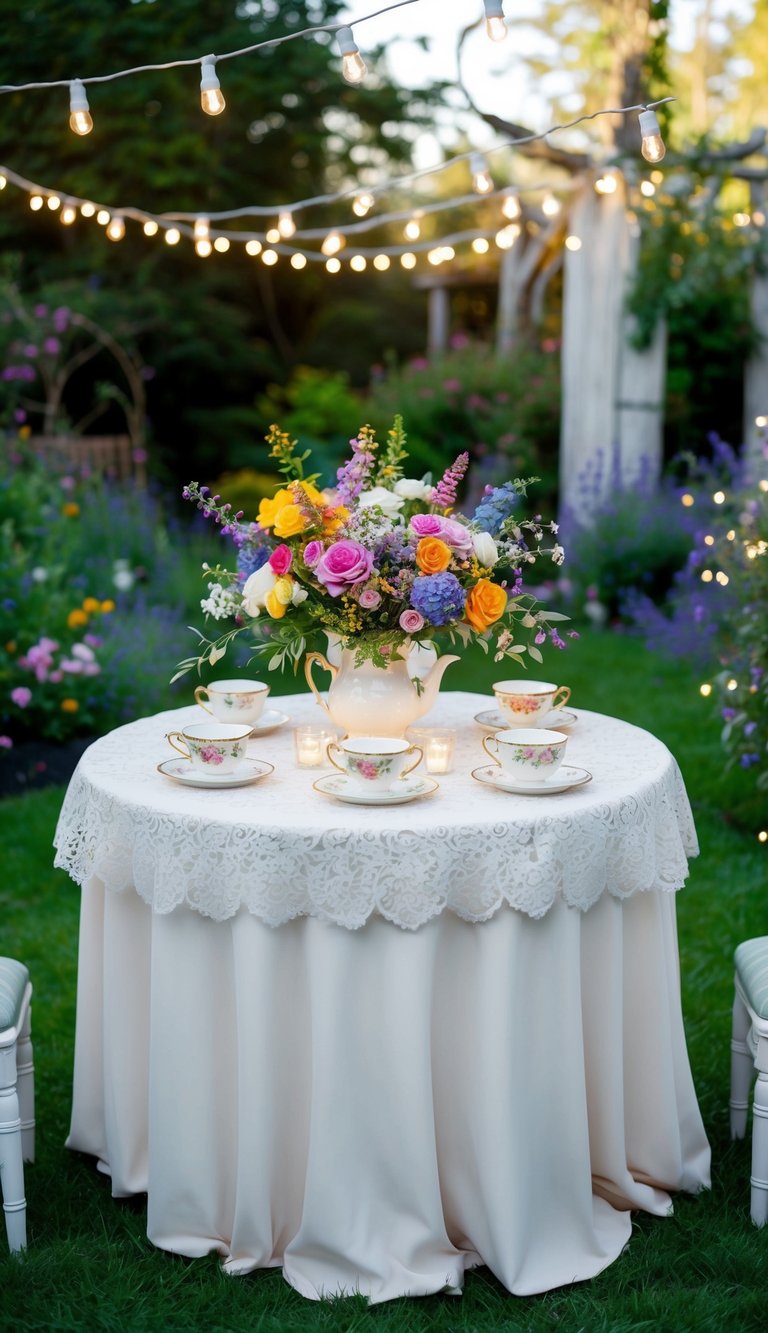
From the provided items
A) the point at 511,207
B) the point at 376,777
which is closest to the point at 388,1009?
the point at 376,777

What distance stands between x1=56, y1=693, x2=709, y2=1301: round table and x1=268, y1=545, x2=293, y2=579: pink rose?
43 cm

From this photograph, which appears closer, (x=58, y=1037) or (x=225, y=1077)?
(x=225, y=1077)

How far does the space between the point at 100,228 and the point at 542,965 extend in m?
10.3

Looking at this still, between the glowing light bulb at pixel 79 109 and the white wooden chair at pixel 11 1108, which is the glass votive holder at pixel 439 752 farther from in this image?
the glowing light bulb at pixel 79 109

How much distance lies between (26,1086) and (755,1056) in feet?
5.15

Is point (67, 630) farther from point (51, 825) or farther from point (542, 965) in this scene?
point (542, 965)

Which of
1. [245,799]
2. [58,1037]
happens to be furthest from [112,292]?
[245,799]

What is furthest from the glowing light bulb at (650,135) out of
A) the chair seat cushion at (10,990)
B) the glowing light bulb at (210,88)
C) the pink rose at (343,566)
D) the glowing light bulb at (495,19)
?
the chair seat cushion at (10,990)

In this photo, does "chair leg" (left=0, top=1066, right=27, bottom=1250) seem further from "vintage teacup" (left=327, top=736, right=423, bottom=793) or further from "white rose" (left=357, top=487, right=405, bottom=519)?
"white rose" (left=357, top=487, right=405, bottom=519)

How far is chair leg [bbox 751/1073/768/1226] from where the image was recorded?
258 cm

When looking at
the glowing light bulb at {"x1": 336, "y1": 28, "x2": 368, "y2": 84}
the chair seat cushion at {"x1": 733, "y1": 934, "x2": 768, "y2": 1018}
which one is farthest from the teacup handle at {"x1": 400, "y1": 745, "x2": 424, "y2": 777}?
the glowing light bulb at {"x1": 336, "y1": 28, "x2": 368, "y2": 84}

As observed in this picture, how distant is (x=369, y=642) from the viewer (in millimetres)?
2627

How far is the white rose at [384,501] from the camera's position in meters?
2.69

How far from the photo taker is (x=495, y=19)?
2484 mm
